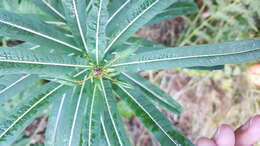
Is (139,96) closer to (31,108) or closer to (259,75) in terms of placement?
(31,108)

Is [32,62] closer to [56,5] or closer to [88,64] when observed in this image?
[88,64]

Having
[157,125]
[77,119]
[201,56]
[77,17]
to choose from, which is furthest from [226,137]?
[77,17]

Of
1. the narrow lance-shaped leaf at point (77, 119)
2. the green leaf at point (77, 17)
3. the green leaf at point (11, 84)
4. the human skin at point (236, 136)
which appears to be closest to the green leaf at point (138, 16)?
the green leaf at point (77, 17)

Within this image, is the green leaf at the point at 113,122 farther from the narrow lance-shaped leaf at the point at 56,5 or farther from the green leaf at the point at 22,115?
the narrow lance-shaped leaf at the point at 56,5

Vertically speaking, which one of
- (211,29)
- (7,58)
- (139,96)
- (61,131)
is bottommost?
(61,131)

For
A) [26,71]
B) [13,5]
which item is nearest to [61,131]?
[26,71]

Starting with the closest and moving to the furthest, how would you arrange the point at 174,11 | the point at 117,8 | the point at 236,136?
1. the point at 117,8
2. the point at 236,136
3. the point at 174,11
